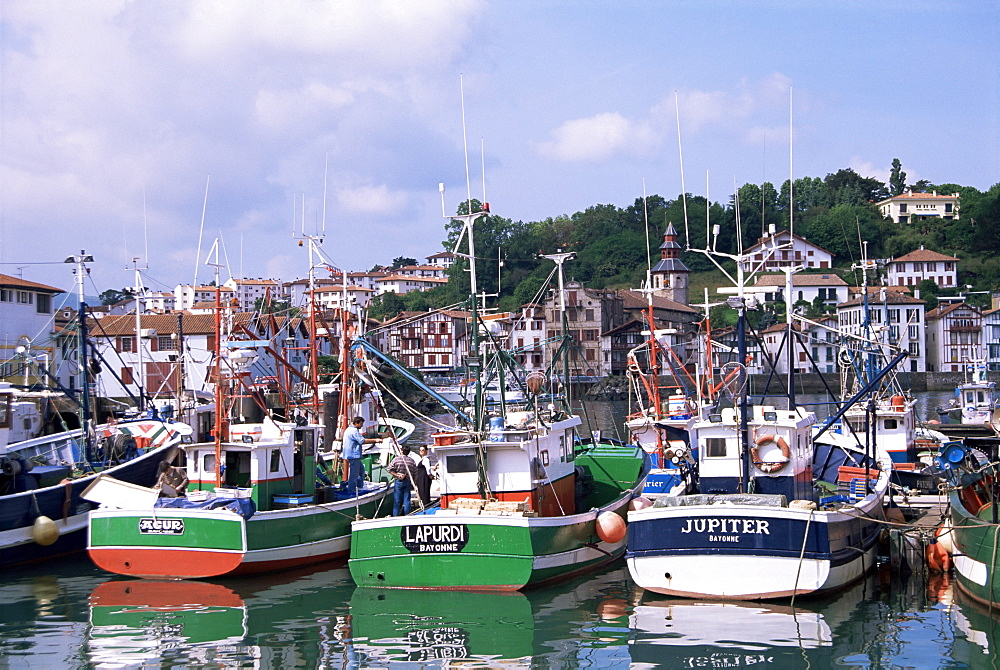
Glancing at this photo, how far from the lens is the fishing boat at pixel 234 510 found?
19.0 meters

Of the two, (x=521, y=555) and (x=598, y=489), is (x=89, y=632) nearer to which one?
(x=521, y=555)

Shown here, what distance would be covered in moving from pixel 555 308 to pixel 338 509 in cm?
7519

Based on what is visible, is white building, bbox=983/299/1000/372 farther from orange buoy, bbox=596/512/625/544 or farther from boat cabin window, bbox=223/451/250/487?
boat cabin window, bbox=223/451/250/487

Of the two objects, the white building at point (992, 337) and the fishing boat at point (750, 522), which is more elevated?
the white building at point (992, 337)

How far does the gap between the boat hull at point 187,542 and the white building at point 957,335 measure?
95615 mm

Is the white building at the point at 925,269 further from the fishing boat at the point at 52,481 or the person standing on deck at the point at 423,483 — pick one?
the person standing on deck at the point at 423,483

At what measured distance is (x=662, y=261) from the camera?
5113 inches

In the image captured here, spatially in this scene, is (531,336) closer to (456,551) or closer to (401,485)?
(401,485)

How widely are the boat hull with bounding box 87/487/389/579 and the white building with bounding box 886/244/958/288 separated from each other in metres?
112

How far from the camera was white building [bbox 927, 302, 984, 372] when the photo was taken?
10206 centimetres

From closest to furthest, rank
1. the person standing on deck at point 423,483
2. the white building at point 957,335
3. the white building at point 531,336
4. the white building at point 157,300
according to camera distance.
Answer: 1. the person standing on deck at point 423,483
2. the white building at point 157,300
3. the white building at point 531,336
4. the white building at point 957,335

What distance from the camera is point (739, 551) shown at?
52.8ft

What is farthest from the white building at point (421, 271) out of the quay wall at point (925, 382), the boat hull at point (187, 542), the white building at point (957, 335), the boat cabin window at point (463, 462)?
the boat cabin window at point (463, 462)

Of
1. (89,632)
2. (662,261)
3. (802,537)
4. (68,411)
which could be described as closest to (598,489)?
(802,537)
